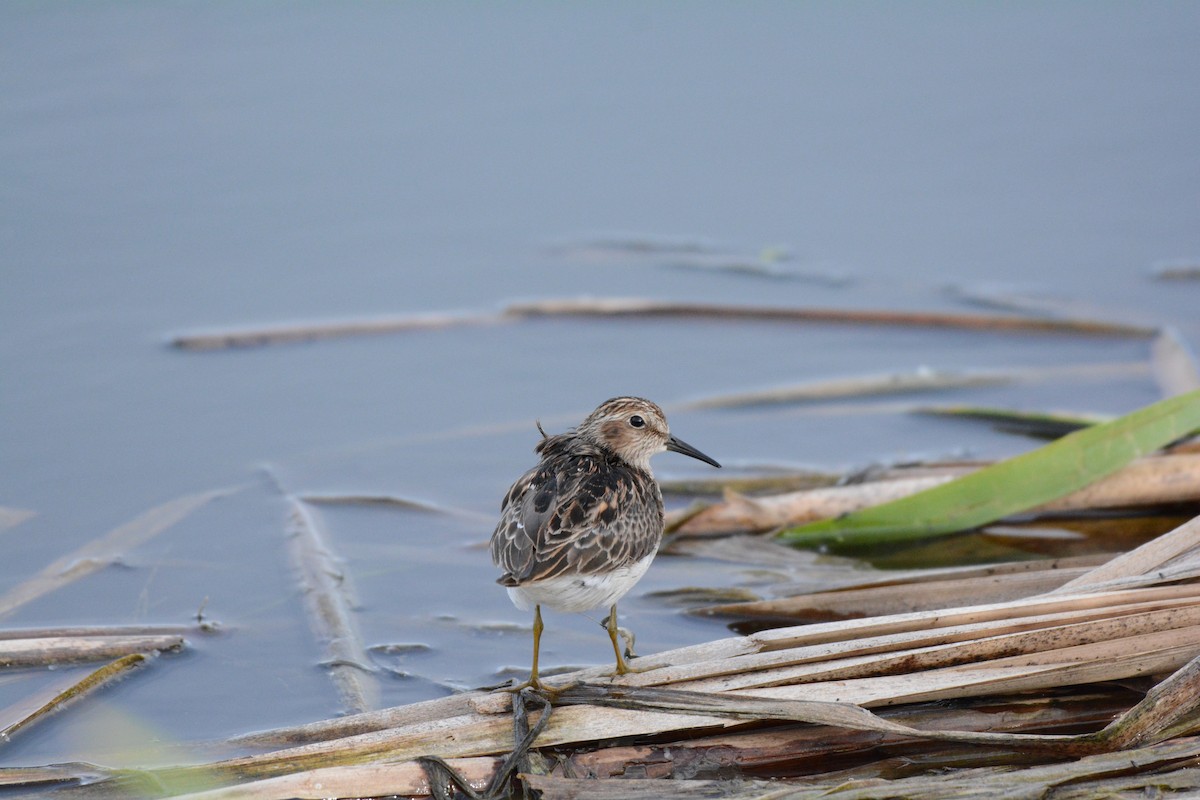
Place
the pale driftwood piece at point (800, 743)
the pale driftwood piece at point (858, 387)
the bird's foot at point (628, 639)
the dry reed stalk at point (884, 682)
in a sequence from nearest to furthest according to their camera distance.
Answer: the dry reed stalk at point (884, 682), the pale driftwood piece at point (800, 743), the bird's foot at point (628, 639), the pale driftwood piece at point (858, 387)

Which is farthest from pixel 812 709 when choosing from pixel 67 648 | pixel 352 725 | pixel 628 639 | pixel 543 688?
pixel 67 648

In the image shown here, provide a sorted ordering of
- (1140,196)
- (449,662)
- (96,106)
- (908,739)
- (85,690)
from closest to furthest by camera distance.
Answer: (908,739) → (85,690) → (449,662) → (1140,196) → (96,106)

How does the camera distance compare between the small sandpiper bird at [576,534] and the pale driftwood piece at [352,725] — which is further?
the small sandpiper bird at [576,534]

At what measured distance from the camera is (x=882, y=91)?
42.2 ft

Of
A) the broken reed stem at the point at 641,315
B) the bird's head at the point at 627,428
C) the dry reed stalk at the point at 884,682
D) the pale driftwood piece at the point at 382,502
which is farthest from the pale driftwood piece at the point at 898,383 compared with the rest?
the dry reed stalk at the point at 884,682

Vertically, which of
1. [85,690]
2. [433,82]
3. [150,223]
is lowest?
[85,690]

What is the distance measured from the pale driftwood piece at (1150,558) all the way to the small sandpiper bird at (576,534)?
1.63 metres

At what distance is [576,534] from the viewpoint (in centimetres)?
523

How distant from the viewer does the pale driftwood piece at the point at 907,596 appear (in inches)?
227

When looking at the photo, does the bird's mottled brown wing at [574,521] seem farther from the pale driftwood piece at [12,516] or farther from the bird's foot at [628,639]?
the pale driftwood piece at [12,516]

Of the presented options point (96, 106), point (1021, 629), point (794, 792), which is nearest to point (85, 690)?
point (794, 792)

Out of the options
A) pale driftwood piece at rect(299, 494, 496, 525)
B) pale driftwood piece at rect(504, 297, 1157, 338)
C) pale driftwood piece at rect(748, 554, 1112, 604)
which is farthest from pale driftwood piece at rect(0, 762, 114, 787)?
pale driftwood piece at rect(504, 297, 1157, 338)

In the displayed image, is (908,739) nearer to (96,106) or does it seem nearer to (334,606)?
(334,606)

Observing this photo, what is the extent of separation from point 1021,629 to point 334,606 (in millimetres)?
2921
